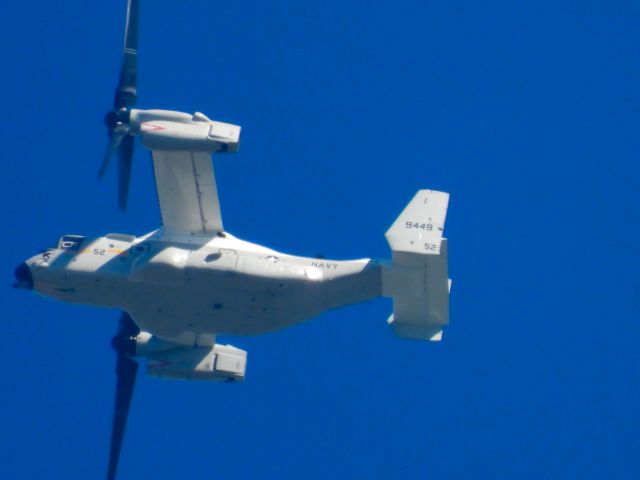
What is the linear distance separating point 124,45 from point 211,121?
5076 mm

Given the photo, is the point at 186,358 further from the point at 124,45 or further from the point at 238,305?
the point at 124,45

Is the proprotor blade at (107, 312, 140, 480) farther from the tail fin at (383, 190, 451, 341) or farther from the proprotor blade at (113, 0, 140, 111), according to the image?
the tail fin at (383, 190, 451, 341)

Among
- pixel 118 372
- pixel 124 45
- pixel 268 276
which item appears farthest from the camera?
pixel 118 372

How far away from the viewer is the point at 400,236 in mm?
34688

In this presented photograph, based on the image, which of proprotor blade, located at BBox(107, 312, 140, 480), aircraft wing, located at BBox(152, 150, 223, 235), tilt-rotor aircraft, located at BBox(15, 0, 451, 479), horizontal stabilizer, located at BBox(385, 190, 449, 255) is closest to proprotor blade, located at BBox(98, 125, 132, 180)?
tilt-rotor aircraft, located at BBox(15, 0, 451, 479)

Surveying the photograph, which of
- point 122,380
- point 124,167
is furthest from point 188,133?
point 122,380

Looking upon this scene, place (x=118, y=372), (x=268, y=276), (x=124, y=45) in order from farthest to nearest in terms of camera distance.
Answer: (x=118, y=372), (x=124, y=45), (x=268, y=276)

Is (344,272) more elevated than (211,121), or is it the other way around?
(211,121)

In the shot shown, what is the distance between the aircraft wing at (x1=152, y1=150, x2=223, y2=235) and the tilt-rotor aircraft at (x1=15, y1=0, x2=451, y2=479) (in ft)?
0.10

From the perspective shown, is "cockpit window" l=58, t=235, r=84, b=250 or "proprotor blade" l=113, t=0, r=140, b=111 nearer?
"cockpit window" l=58, t=235, r=84, b=250

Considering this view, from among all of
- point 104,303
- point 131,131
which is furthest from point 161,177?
point 104,303

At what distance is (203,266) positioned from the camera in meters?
34.5

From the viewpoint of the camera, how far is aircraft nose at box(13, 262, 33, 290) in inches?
1414

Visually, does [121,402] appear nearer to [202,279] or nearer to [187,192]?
[202,279]
